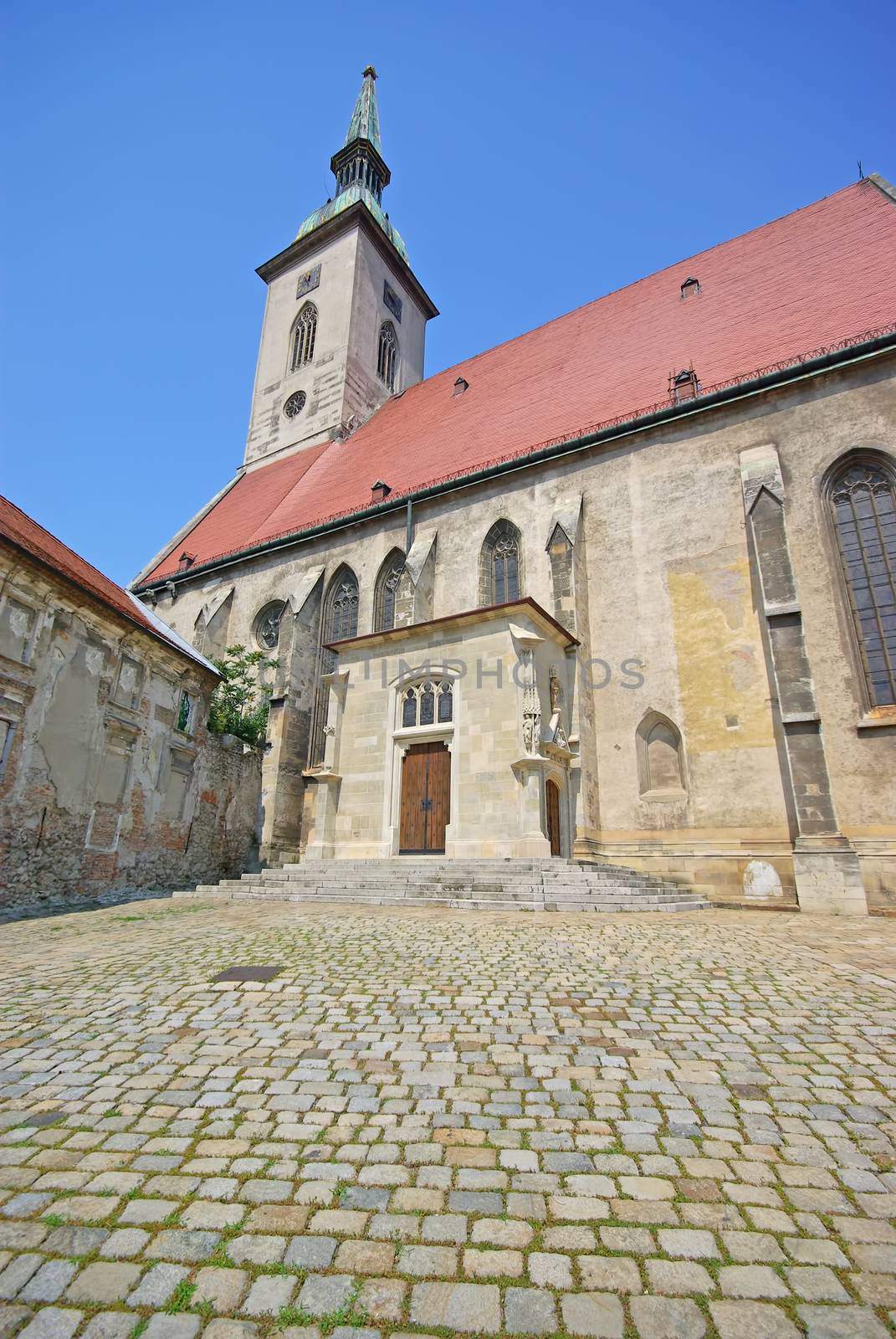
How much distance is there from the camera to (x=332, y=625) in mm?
21062

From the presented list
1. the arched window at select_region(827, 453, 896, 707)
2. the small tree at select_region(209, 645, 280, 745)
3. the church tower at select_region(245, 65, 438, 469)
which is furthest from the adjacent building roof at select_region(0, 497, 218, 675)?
the church tower at select_region(245, 65, 438, 469)

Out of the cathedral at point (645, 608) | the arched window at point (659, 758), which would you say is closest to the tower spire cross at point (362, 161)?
the cathedral at point (645, 608)

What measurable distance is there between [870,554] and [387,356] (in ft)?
91.7

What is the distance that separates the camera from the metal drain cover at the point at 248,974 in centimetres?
504

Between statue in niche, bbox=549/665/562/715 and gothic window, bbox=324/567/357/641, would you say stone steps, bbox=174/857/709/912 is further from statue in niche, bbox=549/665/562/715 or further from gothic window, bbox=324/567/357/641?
gothic window, bbox=324/567/357/641

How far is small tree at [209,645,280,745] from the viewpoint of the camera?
1797cm

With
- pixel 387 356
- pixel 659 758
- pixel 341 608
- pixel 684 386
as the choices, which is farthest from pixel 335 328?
pixel 659 758

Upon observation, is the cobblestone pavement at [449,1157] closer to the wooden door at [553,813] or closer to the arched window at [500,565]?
the wooden door at [553,813]

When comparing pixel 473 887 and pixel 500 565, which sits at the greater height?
pixel 500 565

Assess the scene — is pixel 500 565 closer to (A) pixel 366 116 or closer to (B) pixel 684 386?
(B) pixel 684 386

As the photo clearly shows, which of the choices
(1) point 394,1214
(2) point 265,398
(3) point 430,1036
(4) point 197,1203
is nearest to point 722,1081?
(3) point 430,1036

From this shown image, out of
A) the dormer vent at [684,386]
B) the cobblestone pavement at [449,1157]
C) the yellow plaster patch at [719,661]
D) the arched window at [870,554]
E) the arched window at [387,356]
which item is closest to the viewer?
the cobblestone pavement at [449,1157]

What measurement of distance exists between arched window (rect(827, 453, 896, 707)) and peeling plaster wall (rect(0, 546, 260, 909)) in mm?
14939

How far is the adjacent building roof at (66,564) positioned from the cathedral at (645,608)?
4670 millimetres
